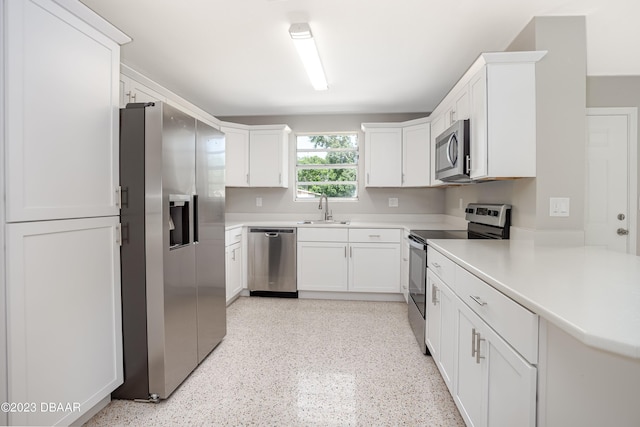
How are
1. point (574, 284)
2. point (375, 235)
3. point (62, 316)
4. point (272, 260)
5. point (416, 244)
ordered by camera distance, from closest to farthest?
point (574, 284), point (62, 316), point (416, 244), point (375, 235), point (272, 260)

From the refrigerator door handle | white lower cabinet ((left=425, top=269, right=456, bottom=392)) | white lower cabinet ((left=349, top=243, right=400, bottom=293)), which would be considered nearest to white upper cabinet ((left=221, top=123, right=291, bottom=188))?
white lower cabinet ((left=349, top=243, right=400, bottom=293))

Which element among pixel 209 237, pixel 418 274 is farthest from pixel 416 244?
pixel 209 237

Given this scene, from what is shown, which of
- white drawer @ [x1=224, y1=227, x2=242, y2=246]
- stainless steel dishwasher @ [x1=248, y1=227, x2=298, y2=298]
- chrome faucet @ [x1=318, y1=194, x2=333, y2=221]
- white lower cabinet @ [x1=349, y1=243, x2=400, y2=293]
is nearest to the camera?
white drawer @ [x1=224, y1=227, x2=242, y2=246]

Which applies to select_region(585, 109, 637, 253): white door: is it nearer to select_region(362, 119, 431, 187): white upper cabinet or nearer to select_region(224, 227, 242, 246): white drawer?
select_region(362, 119, 431, 187): white upper cabinet

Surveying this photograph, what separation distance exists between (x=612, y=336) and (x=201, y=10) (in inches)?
99.9

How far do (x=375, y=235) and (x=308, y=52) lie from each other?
2.10 m

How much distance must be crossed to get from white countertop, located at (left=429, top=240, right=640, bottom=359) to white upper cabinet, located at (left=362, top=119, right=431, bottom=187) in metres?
2.03

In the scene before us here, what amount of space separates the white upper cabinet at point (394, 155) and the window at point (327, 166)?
41cm

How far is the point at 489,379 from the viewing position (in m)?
1.20

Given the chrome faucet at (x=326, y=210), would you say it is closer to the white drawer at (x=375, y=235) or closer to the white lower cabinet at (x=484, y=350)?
the white drawer at (x=375, y=235)

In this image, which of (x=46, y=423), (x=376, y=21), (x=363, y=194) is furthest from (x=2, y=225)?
(x=363, y=194)

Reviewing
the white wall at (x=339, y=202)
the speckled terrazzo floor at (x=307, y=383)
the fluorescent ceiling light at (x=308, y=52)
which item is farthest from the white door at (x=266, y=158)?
the speckled terrazzo floor at (x=307, y=383)

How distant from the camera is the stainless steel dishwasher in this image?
12.2 feet

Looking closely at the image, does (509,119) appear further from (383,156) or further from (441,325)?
(383,156)
